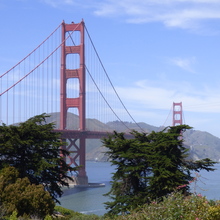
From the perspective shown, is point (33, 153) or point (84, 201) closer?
point (33, 153)

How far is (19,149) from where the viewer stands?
27094 mm

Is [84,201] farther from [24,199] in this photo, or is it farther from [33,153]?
[24,199]

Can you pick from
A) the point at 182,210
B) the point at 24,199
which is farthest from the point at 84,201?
the point at 182,210

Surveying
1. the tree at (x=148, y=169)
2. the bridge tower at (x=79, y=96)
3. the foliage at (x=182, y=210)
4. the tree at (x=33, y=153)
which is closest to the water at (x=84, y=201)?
the bridge tower at (x=79, y=96)

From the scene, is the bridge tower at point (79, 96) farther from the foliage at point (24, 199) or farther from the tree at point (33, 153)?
the foliage at point (24, 199)

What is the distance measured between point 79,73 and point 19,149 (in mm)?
58173

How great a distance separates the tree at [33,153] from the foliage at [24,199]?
4.41 meters

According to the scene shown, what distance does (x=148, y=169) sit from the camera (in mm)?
26625

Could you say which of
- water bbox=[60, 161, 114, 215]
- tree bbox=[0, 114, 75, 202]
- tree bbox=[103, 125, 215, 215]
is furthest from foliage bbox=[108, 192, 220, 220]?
water bbox=[60, 161, 114, 215]

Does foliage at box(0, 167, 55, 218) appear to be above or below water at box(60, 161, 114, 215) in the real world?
above

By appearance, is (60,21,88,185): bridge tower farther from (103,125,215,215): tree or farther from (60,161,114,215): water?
(103,125,215,215): tree

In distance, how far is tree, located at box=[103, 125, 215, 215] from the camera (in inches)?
973

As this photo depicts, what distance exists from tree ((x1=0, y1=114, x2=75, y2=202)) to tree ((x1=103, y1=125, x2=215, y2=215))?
328 cm

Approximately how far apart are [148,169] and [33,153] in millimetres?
6508
